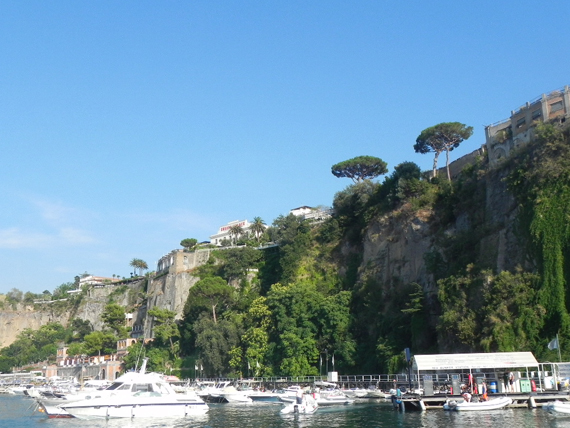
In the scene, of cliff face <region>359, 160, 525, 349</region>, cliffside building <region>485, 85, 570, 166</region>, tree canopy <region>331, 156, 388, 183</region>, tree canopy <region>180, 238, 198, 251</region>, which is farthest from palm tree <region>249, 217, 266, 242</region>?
cliffside building <region>485, 85, 570, 166</region>

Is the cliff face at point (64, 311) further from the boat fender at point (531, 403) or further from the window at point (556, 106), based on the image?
the boat fender at point (531, 403)

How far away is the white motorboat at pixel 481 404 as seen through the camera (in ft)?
119

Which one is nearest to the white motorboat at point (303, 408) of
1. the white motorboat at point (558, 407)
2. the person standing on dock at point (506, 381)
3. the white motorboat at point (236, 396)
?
the white motorboat at point (236, 396)

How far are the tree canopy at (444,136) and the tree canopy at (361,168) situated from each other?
53.3 ft

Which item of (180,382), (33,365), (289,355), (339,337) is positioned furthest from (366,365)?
(33,365)

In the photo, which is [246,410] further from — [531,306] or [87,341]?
[87,341]

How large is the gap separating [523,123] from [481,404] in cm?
3398

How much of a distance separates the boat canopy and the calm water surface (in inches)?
142

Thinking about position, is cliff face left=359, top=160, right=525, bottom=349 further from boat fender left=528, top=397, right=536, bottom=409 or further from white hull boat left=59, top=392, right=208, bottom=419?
white hull boat left=59, top=392, right=208, bottom=419

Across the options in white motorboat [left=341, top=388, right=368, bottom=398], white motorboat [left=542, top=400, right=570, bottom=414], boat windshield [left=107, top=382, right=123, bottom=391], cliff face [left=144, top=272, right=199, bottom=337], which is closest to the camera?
white motorboat [left=542, top=400, right=570, bottom=414]

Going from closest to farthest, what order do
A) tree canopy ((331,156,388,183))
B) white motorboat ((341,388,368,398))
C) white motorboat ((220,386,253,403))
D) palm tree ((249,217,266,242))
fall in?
white motorboat ((341,388,368,398)) < white motorboat ((220,386,253,403)) < tree canopy ((331,156,388,183)) < palm tree ((249,217,266,242))

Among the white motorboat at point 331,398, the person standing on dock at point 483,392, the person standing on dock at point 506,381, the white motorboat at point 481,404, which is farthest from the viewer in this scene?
the white motorboat at point 331,398

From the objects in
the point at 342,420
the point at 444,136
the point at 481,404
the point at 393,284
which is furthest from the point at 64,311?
the point at 481,404

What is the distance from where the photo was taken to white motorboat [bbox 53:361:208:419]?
1510 inches
